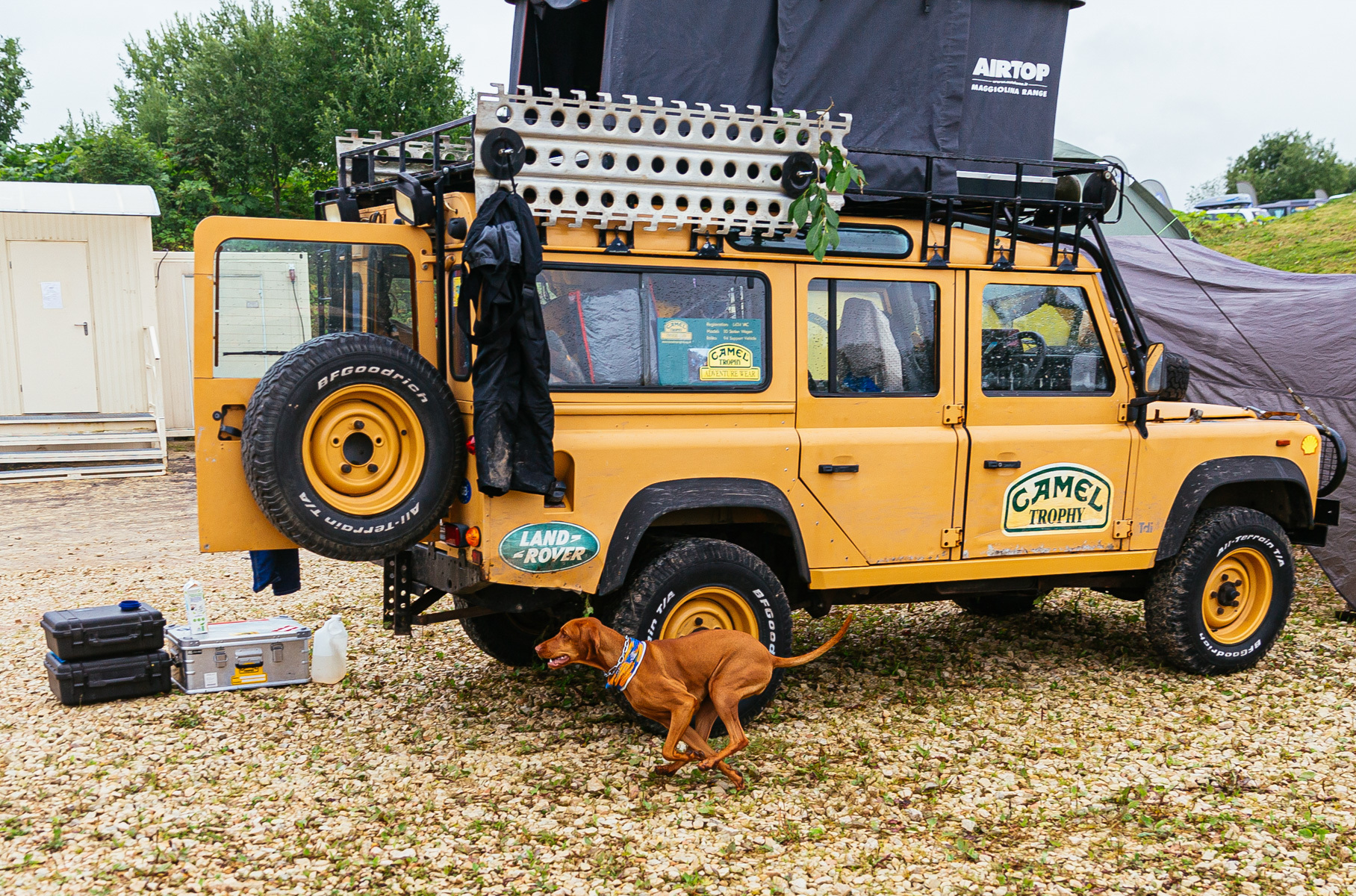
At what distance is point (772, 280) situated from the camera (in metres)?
5.12

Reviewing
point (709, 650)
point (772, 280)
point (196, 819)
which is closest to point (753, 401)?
point (772, 280)

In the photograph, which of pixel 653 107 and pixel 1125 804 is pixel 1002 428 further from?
pixel 653 107

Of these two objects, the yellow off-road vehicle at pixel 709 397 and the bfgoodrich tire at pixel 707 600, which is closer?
the yellow off-road vehicle at pixel 709 397

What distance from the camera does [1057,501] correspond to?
5.69 meters

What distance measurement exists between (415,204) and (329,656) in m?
2.55

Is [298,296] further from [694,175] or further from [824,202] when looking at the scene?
[824,202]

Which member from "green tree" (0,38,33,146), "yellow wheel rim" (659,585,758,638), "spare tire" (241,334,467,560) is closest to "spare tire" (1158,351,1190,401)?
"yellow wheel rim" (659,585,758,638)

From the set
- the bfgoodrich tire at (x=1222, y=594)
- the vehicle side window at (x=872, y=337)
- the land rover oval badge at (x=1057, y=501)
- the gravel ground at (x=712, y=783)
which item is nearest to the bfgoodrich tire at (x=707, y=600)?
the gravel ground at (x=712, y=783)

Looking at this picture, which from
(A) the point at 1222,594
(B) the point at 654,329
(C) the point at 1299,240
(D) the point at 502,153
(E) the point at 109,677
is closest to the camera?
(D) the point at 502,153

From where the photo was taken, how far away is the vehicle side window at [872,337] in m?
5.26

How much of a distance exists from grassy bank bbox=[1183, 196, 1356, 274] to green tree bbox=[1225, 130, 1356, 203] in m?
24.8

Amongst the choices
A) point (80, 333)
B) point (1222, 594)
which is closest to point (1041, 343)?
point (1222, 594)

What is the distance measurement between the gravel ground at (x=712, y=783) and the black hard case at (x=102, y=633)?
0.29m

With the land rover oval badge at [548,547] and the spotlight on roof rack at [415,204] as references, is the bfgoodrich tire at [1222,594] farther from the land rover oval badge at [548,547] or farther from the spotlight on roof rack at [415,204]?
the spotlight on roof rack at [415,204]
